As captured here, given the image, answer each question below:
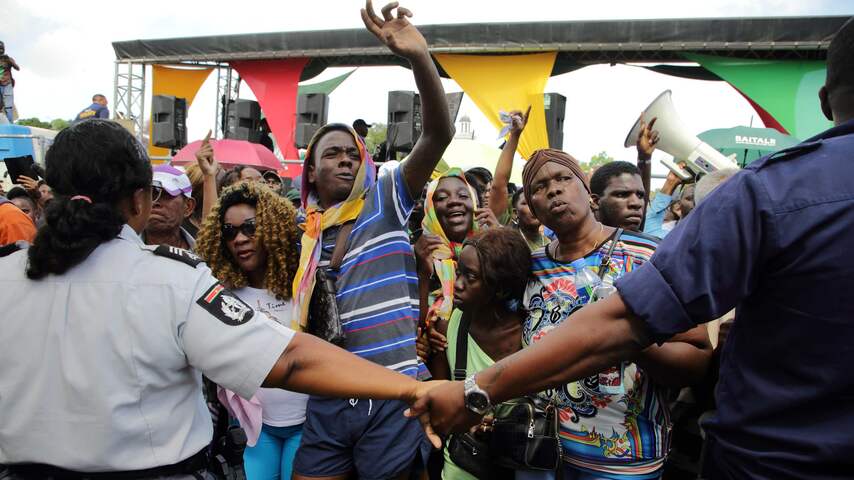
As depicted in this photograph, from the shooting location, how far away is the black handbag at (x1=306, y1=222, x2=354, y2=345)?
254cm

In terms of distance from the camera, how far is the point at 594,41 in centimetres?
1218

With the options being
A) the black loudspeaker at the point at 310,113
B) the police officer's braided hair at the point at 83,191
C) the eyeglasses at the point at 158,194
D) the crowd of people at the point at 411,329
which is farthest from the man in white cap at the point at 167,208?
the black loudspeaker at the point at 310,113

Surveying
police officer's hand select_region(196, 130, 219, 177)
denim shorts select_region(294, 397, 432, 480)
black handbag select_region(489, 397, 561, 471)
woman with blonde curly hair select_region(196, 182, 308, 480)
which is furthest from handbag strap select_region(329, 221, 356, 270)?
police officer's hand select_region(196, 130, 219, 177)

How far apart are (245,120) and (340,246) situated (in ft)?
41.5

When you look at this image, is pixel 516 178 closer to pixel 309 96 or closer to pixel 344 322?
pixel 309 96

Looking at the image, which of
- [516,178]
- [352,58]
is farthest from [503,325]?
[352,58]

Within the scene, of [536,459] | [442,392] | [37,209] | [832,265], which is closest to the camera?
Result: [832,265]

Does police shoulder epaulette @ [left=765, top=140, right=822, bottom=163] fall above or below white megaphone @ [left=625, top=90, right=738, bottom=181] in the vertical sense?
below

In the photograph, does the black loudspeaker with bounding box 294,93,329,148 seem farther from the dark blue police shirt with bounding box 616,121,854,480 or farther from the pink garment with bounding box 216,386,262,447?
the dark blue police shirt with bounding box 616,121,854,480

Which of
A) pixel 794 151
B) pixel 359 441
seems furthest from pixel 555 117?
pixel 794 151

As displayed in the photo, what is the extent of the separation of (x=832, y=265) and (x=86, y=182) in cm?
176

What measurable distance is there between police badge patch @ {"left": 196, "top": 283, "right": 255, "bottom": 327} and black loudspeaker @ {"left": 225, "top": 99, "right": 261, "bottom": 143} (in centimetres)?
1334

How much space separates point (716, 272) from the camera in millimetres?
1319

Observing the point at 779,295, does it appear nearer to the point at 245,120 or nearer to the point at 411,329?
the point at 411,329
